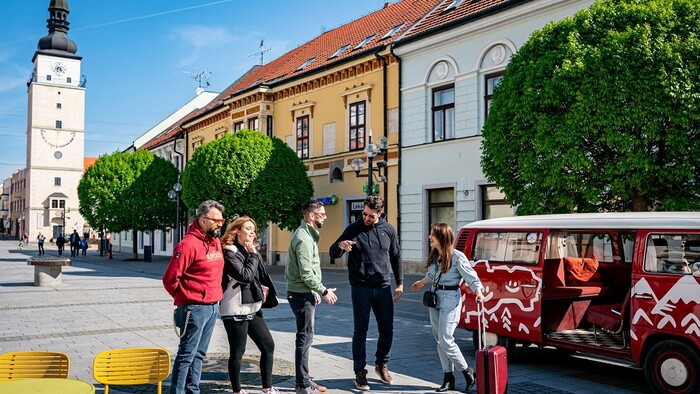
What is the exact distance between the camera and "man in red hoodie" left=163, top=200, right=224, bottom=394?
532cm

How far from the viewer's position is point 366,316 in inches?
268

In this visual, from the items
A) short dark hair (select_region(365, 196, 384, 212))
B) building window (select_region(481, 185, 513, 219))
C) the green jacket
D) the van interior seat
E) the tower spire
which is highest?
the tower spire

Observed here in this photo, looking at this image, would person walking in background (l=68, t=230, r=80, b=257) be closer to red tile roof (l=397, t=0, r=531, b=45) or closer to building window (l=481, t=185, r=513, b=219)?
red tile roof (l=397, t=0, r=531, b=45)

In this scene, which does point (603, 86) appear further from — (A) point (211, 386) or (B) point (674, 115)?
(A) point (211, 386)

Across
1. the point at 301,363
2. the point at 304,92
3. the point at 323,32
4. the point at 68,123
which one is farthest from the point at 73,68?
the point at 301,363

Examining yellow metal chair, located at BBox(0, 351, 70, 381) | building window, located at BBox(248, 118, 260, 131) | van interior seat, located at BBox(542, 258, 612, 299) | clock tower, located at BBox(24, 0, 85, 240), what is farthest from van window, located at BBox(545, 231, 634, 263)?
clock tower, located at BBox(24, 0, 85, 240)

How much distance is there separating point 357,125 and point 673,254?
1988 centimetres

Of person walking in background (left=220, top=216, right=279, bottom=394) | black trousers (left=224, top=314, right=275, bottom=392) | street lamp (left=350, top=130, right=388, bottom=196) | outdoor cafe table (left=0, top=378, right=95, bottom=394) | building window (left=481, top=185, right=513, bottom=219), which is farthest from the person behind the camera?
street lamp (left=350, top=130, right=388, bottom=196)

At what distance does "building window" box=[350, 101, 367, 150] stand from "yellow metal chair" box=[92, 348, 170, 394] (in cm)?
2097

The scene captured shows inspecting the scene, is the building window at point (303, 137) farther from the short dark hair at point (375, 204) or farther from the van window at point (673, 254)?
the van window at point (673, 254)

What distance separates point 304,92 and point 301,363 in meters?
23.7

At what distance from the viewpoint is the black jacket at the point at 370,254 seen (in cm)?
684

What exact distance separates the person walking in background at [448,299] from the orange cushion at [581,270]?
2273mm

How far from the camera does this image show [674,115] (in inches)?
407
